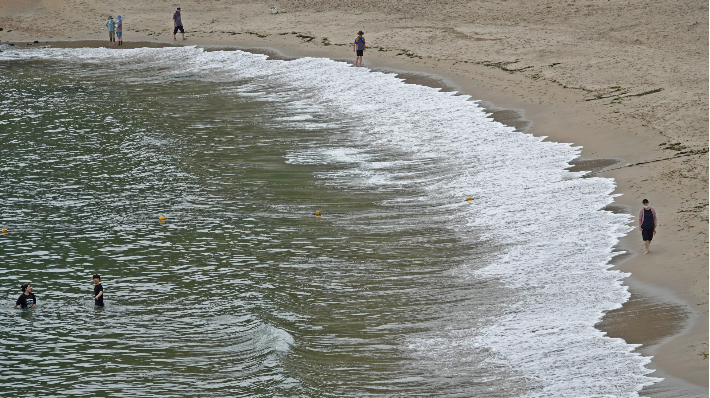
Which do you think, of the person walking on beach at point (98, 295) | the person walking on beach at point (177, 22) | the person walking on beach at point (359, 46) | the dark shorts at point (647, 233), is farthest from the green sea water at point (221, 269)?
the person walking on beach at point (177, 22)

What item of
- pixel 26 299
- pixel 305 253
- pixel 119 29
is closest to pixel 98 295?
pixel 26 299

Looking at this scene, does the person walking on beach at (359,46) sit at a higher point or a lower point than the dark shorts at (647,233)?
higher

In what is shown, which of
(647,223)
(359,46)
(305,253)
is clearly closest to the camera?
(647,223)

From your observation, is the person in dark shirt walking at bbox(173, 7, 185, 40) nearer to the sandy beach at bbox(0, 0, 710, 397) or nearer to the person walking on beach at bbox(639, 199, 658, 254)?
the sandy beach at bbox(0, 0, 710, 397)

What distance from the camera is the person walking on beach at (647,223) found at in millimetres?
22406

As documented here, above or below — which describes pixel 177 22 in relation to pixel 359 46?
above

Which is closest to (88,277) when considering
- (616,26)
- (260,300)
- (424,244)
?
(260,300)

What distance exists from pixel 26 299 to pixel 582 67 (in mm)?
29562

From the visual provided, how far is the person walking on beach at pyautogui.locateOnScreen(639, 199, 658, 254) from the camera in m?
22.4

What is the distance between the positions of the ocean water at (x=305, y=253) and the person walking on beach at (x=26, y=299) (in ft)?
0.85

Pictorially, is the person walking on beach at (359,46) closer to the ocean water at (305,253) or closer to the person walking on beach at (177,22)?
the ocean water at (305,253)

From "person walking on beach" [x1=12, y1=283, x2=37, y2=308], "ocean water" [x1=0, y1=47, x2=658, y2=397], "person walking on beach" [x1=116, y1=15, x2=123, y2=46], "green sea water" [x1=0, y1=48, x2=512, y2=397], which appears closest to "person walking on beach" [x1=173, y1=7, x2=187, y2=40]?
"person walking on beach" [x1=116, y1=15, x2=123, y2=46]

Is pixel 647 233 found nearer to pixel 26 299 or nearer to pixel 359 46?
pixel 26 299

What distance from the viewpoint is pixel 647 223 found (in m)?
22.6
